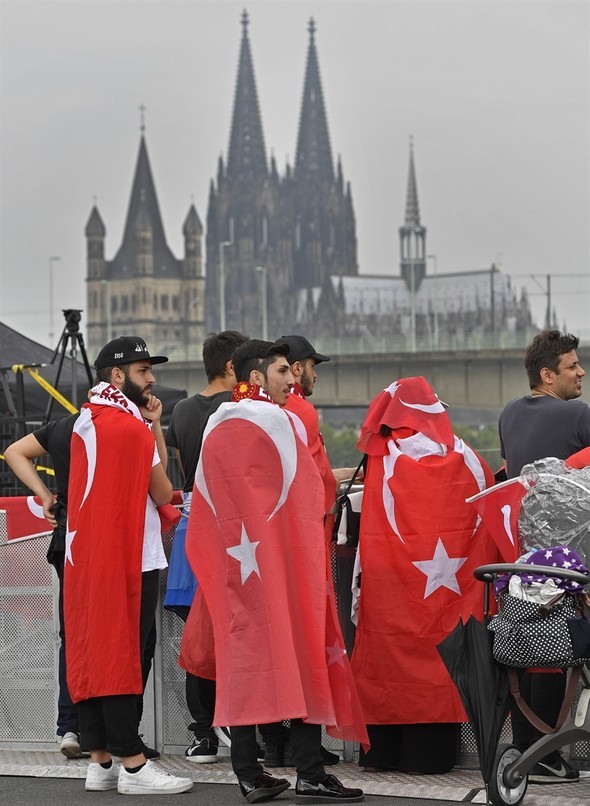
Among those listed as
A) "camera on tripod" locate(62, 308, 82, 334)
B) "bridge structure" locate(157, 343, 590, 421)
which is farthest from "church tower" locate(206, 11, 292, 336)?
"camera on tripod" locate(62, 308, 82, 334)

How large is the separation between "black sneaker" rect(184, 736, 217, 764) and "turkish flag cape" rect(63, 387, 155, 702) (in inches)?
24.6

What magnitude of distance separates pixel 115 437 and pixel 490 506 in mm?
1295

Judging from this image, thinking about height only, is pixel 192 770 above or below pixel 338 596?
below

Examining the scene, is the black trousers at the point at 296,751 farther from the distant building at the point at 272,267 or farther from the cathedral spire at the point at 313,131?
the cathedral spire at the point at 313,131

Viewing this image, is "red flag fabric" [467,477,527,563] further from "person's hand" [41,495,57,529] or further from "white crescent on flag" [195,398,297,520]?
"person's hand" [41,495,57,529]

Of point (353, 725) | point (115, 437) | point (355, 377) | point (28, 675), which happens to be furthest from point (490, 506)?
point (355, 377)

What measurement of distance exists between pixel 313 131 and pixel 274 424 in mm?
186706

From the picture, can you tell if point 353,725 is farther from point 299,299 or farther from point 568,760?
point 299,299

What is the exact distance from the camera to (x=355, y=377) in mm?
58844

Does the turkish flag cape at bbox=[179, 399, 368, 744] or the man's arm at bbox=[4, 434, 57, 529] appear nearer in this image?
the turkish flag cape at bbox=[179, 399, 368, 744]

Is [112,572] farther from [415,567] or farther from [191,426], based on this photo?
[415,567]

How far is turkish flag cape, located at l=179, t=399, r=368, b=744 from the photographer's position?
517 cm

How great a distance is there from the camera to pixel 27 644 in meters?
6.24

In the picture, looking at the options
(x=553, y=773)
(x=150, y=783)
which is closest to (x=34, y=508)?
(x=150, y=783)
